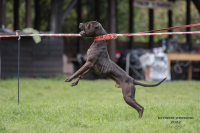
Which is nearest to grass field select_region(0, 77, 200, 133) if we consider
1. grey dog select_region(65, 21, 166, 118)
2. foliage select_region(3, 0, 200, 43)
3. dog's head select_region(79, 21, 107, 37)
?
grey dog select_region(65, 21, 166, 118)

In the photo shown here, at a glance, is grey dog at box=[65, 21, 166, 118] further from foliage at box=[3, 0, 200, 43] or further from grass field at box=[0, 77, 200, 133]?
foliage at box=[3, 0, 200, 43]

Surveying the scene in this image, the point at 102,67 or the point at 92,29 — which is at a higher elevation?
the point at 92,29

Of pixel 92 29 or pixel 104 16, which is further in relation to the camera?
pixel 104 16

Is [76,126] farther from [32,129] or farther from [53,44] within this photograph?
[53,44]

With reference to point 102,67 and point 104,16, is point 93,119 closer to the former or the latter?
point 102,67

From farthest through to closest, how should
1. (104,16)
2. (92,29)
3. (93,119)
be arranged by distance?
(104,16), (93,119), (92,29)

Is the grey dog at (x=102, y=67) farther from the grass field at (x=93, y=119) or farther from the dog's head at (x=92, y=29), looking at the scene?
the grass field at (x=93, y=119)

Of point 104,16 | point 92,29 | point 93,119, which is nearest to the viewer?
point 92,29

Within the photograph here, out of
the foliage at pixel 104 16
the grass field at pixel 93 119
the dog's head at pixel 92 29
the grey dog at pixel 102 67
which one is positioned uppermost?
the foliage at pixel 104 16

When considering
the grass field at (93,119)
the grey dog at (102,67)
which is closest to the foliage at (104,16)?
the grass field at (93,119)

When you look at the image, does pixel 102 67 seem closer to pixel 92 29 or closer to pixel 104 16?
pixel 92 29

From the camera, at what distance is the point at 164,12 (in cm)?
2756

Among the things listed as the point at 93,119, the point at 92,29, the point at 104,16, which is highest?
the point at 104,16

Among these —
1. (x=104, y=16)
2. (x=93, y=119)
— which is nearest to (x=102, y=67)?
(x=93, y=119)
